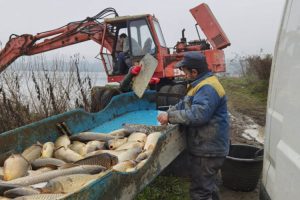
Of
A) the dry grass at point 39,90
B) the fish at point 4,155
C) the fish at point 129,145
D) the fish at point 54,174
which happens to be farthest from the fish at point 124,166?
the dry grass at point 39,90

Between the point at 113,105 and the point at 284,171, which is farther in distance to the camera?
the point at 113,105

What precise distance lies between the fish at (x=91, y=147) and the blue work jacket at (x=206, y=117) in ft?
3.18

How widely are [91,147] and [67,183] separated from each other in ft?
4.40

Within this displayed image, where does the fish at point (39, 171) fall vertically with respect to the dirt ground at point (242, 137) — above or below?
above

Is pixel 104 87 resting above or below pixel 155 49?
below

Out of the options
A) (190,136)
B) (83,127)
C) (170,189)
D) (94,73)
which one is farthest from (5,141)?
(94,73)

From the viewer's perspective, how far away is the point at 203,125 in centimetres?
413

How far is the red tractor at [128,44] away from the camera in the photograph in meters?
9.21

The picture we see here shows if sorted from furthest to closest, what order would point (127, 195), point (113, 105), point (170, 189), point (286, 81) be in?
point (113, 105), point (170, 189), point (127, 195), point (286, 81)

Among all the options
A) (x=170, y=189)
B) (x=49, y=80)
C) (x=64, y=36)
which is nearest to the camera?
(x=170, y=189)

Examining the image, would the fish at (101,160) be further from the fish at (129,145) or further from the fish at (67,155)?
Answer: the fish at (129,145)

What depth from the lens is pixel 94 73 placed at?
9008 millimetres

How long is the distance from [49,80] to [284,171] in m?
6.37

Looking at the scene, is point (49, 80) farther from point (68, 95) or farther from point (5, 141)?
point (5, 141)
